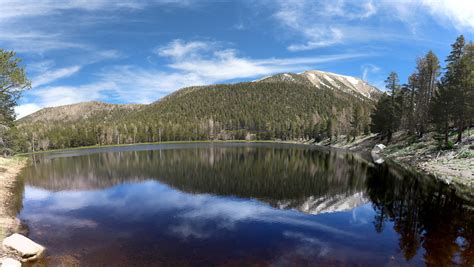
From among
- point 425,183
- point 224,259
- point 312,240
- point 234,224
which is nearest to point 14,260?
point 224,259

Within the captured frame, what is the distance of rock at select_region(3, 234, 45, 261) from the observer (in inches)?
674

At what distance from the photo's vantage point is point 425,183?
39.3 meters

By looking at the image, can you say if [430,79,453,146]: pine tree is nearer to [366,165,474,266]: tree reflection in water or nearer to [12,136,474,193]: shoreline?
[12,136,474,193]: shoreline

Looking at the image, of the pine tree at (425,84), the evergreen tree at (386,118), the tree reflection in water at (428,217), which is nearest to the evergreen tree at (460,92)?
the pine tree at (425,84)

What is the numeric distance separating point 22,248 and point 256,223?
56.8 feet

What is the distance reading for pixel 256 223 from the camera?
→ 2544 cm

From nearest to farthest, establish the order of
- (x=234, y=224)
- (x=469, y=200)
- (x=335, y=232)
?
(x=335, y=232) → (x=234, y=224) → (x=469, y=200)

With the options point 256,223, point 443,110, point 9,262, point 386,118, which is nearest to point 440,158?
point 443,110

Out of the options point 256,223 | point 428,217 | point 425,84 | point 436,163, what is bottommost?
point 256,223

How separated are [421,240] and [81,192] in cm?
4275

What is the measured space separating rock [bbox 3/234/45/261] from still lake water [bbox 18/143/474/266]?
90 cm

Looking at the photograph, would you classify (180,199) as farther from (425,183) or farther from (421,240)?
(425,183)

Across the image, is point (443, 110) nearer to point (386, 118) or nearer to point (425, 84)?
point (425, 84)

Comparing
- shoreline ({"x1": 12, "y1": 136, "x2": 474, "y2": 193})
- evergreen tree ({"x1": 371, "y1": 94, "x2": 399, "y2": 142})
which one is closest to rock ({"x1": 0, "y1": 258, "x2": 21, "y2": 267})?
shoreline ({"x1": 12, "y1": 136, "x2": 474, "y2": 193})
